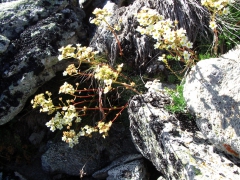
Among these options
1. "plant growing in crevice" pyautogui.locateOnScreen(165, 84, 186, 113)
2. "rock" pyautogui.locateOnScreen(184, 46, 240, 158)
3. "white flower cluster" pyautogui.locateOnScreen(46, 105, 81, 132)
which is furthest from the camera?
"plant growing in crevice" pyautogui.locateOnScreen(165, 84, 186, 113)

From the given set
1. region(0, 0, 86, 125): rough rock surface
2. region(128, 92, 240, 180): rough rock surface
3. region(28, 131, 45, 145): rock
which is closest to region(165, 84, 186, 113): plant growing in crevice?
region(128, 92, 240, 180): rough rock surface

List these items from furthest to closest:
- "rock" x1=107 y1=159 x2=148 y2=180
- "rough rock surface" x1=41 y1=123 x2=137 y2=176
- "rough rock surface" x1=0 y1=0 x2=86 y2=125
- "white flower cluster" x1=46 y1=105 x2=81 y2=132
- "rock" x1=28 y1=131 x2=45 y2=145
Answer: "rock" x1=28 y1=131 x2=45 y2=145 < "rough rock surface" x1=41 y1=123 x2=137 y2=176 < "rough rock surface" x1=0 y1=0 x2=86 y2=125 < "rock" x1=107 y1=159 x2=148 y2=180 < "white flower cluster" x1=46 y1=105 x2=81 y2=132

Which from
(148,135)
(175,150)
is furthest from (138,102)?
(175,150)

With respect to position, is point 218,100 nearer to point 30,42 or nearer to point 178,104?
point 178,104

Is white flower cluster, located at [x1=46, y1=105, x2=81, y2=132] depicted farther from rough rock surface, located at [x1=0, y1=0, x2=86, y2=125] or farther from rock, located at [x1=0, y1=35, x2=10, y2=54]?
rock, located at [x1=0, y1=35, x2=10, y2=54]

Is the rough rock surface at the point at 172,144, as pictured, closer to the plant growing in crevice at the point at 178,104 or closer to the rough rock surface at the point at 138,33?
the plant growing in crevice at the point at 178,104

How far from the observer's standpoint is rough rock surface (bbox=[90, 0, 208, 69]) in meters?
4.16

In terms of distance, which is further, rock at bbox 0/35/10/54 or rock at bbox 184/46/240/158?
rock at bbox 0/35/10/54

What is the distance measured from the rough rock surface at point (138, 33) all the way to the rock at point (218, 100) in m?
1.25

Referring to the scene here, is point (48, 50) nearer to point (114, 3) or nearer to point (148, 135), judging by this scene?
point (114, 3)

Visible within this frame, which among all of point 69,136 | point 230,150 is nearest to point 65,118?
point 69,136

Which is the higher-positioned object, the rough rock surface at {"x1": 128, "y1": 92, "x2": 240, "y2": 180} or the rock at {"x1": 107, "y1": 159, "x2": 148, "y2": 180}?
the rough rock surface at {"x1": 128, "y1": 92, "x2": 240, "y2": 180}

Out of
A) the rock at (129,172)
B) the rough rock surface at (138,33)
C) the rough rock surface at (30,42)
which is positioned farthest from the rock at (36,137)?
the rough rock surface at (138,33)

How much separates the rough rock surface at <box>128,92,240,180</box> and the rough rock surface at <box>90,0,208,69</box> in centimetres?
87
